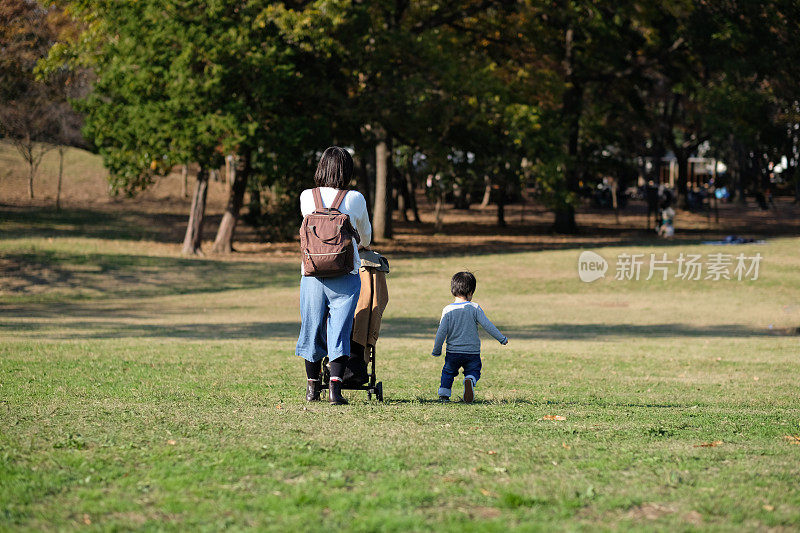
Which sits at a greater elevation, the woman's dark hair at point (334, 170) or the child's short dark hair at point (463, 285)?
the woman's dark hair at point (334, 170)

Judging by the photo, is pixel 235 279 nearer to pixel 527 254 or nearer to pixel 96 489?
pixel 527 254

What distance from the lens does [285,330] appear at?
55.7 feet

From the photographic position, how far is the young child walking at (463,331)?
25.4 feet

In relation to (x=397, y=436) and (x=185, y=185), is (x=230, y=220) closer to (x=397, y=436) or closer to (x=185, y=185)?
(x=185, y=185)

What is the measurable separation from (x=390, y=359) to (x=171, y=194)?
3978 cm

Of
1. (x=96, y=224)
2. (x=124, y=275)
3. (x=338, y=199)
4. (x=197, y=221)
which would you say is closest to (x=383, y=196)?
(x=197, y=221)

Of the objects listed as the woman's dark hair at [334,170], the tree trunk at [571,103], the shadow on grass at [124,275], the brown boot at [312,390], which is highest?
the tree trunk at [571,103]

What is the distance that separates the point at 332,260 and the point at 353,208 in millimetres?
428

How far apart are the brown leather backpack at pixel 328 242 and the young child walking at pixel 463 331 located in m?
1.33

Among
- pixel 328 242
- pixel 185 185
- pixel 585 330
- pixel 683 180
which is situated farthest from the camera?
pixel 683 180

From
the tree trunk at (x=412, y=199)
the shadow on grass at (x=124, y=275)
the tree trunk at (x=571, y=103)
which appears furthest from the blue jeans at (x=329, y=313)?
the tree trunk at (x=412, y=199)

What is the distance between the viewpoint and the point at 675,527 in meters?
4.08

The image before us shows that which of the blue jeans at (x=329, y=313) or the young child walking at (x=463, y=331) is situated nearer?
the blue jeans at (x=329, y=313)

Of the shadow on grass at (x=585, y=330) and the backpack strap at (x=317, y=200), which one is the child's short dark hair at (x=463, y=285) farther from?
the shadow on grass at (x=585, y=330)
